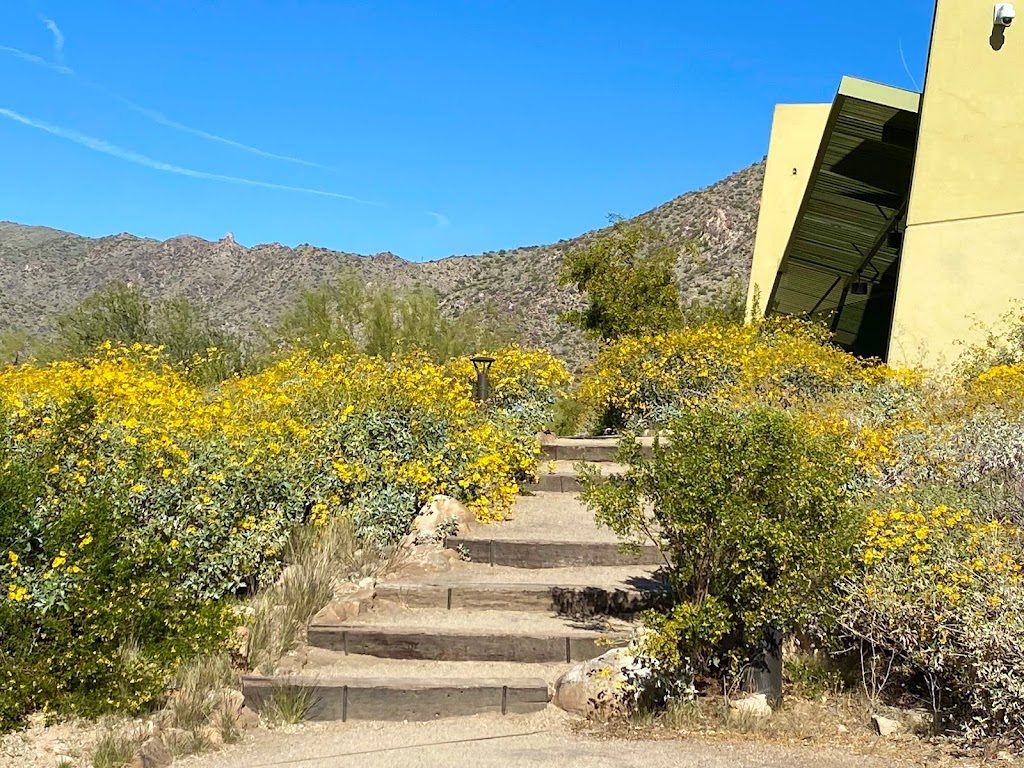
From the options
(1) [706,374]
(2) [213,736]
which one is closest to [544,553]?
(2) [213,736]

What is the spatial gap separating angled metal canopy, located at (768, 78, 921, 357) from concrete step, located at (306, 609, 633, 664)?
12511 millimetres

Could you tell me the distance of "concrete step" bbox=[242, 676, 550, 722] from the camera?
490 centimetres

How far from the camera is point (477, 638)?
5.48 m

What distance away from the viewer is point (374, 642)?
5.59m

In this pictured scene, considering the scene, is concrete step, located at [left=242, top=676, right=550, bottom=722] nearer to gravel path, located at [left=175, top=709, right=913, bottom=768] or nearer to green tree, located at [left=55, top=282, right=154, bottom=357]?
gravel path, located at [left=175, top=709, right=913, bottom=768]

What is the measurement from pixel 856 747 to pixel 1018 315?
32.4 feet

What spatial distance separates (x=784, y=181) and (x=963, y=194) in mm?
8931

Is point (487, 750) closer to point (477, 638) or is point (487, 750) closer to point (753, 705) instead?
point (477, 638)

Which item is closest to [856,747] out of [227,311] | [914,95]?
[914,95]

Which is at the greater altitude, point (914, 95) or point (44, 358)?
point (914, 95)

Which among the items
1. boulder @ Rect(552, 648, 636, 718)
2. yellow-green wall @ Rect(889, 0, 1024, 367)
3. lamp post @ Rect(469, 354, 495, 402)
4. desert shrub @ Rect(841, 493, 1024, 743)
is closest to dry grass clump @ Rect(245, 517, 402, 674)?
boulder @ Rect(552, 648, 636, 718)

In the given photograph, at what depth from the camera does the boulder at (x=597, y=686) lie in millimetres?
4723

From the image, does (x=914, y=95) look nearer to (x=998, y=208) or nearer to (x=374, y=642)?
(x=998, y=208)

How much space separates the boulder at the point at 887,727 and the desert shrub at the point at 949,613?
190mm
